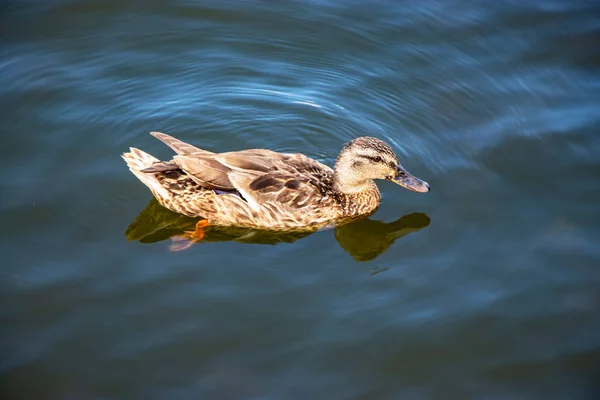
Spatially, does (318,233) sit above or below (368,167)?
below

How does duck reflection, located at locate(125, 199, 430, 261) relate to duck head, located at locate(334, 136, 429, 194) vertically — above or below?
below

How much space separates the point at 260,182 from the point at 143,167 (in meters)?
1.25

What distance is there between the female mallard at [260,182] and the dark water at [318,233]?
0.23m

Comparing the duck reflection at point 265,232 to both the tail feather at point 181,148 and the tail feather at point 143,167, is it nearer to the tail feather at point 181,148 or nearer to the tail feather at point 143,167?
the tail feather at point 143,167

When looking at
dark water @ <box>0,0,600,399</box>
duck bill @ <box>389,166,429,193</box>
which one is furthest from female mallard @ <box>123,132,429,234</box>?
dark water @ <box>0,0,600,399</box>

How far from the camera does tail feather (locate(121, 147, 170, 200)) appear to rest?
755cm

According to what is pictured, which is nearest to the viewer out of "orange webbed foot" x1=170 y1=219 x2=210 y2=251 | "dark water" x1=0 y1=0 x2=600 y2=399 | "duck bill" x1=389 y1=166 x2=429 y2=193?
"dark water" x1=0 y1=0 x2=600 y2=399

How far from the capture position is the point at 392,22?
34.3 ft

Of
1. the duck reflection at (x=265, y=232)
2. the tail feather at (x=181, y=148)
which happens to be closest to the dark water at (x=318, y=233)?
the duck reflection at (x=265, y=232)

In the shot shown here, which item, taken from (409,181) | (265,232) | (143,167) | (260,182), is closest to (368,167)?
(409,181)

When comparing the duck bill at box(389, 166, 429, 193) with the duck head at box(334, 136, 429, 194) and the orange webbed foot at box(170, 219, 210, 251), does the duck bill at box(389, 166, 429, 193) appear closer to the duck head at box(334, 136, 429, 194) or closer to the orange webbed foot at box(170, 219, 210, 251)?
the duck head at box(334, 136, 429, 194)

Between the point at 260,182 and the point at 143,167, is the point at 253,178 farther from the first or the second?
the point at 143,167

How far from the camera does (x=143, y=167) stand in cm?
757

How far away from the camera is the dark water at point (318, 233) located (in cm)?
610
